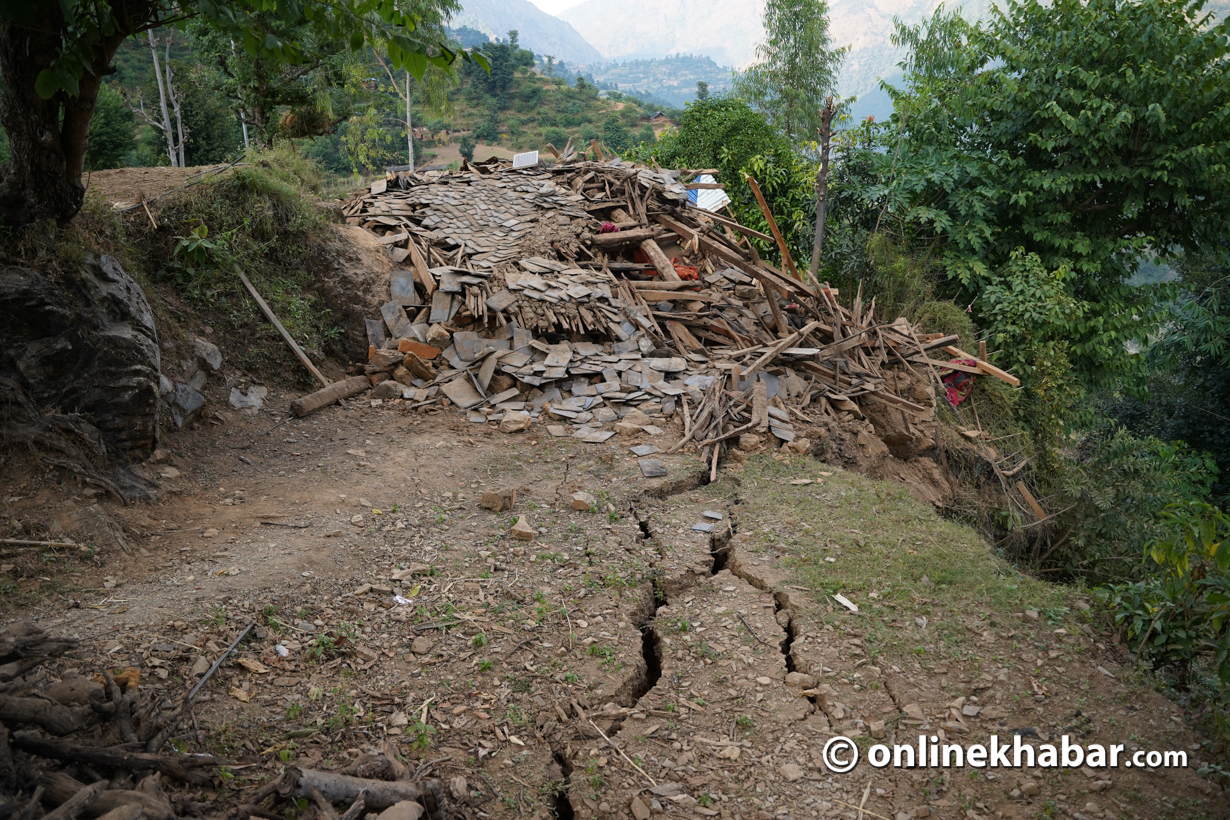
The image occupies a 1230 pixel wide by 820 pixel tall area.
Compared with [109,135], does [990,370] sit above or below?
below

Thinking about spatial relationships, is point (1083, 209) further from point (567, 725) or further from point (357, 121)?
point (357, 121)

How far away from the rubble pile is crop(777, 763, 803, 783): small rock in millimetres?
3561

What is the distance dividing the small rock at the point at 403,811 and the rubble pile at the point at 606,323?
14.6ft

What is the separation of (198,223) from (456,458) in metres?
3.65

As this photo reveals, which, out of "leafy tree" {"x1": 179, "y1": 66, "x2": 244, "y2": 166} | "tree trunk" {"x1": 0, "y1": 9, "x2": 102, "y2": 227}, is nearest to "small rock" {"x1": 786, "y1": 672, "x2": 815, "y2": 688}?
"tree trunk" {"x1": 0, "y1": 9, "x2": 102, "y2": 227}

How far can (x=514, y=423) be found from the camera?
275 inches

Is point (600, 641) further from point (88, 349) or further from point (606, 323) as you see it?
point (606, 323)

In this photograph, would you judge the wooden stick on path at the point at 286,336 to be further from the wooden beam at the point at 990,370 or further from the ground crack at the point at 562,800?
the wooden beam at the point at 990,370

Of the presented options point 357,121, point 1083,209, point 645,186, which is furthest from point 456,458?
point 357,121

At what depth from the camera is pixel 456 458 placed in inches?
252

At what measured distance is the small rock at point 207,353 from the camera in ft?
21.1

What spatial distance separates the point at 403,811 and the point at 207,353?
5.32 m

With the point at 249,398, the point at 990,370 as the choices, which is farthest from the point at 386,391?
the point at 990,370
